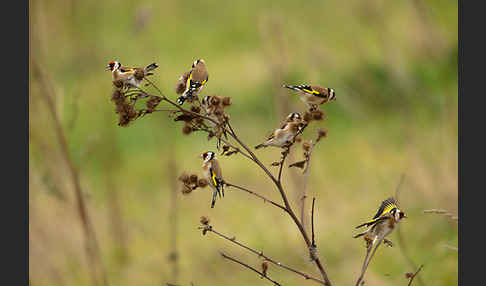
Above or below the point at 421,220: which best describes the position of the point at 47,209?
above

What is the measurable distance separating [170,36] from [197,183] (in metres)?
6.18

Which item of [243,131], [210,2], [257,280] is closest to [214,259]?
[257,280]

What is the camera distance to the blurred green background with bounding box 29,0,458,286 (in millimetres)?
2736

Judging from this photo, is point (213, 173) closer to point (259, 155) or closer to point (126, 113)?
point (126, 113)

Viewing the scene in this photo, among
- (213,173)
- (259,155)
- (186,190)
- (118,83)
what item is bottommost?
(186,190)

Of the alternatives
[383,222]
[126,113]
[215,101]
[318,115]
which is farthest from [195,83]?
[383,222]

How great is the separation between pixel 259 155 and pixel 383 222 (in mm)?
3471

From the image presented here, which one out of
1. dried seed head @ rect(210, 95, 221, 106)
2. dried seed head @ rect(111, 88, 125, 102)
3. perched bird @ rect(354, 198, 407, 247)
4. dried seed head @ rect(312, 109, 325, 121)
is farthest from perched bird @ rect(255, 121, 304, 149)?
dried seed head @ rect(111, 88, 125, 102)

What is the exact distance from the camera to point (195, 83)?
1.39m

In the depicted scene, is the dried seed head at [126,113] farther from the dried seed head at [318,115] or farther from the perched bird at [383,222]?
the perched bird at [383,222]

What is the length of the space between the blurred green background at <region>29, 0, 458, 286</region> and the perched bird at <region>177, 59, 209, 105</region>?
25.1 inches

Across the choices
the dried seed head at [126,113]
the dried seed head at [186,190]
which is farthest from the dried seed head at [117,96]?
the dried seed head at [186,190]

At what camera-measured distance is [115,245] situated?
363cm

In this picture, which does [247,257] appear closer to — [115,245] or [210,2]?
[115,245]
